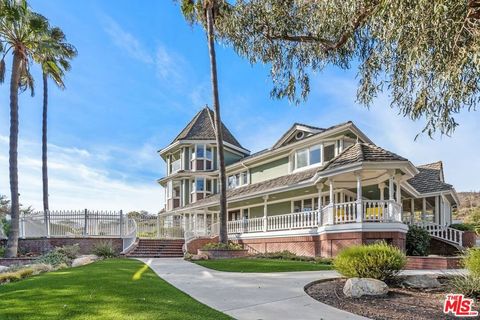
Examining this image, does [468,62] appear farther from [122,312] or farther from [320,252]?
[320,252]

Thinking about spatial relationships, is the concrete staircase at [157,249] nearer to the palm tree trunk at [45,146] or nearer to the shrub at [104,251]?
the shrub at [104,251]

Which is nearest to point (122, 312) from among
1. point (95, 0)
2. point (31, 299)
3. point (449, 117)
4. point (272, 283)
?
point (31, 299)

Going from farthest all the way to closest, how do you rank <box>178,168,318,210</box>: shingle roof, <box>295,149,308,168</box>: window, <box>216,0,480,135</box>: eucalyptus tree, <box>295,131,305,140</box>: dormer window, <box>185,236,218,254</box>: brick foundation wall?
1. <box>295,131,305,140</box>: dormer window
2. <box>295,149,308,168</box>: window
3. <box>185,236,218,254</box>: brick foundation wall
4. <box>178,168,318,210</box>: shingle roof
5. <box>216,0,480,135</box>: eucalyptus tree

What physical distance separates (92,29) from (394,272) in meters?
13.9

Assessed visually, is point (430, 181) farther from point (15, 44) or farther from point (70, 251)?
point (15, 44)

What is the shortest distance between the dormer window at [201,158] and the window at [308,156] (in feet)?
32.8

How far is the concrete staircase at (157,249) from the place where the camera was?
20469 mm

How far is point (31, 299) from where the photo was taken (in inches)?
274

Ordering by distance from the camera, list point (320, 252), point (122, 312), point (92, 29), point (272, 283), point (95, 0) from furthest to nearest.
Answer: point (320, 252)
point (92, 29)
point (95, 0)
point (272, 283)
point (122, 312)

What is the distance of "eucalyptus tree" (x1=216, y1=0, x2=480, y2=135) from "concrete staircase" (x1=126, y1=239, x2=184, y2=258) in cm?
1303

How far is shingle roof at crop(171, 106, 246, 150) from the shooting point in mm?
31641

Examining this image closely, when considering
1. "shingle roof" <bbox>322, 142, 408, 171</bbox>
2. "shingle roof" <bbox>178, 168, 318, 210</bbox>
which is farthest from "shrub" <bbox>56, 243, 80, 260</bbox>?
"shingle roof" <bbox>322, 142, 408, 171</bbox>

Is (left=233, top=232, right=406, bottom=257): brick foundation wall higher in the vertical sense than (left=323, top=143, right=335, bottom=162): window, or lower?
lower

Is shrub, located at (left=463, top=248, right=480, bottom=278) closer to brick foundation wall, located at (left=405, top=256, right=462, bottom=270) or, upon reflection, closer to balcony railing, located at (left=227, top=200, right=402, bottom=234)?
brick foundation wall, located at (left=405, top=256, right=462, bottom=270)
